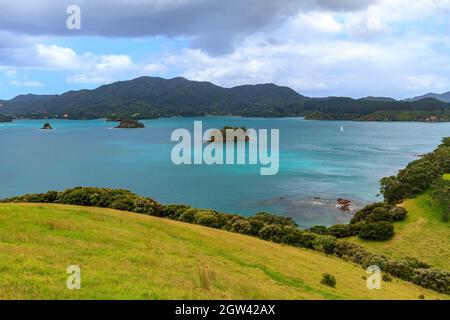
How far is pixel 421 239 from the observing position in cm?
5459

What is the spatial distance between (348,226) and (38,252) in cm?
4759

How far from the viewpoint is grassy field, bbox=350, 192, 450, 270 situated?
49044 mm

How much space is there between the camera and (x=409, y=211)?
6394 cm

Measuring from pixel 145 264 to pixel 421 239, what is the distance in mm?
47754

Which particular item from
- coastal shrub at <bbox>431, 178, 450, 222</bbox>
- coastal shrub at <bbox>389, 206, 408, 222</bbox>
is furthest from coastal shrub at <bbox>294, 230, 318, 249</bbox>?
coastal shrub at <bbox>431, 178, 450, 222</bbox>

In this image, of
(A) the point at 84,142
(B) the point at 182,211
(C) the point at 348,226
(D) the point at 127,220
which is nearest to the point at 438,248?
(C) the point at 348,226

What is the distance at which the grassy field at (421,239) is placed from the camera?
161 ft

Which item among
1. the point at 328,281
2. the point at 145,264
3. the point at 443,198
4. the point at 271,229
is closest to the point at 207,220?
the point at 271,229

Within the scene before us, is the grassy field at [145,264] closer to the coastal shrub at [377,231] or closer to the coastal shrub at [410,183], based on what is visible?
the coastal shrub at [377,231]

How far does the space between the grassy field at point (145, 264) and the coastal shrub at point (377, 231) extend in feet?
67.7

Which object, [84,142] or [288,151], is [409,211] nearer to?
[288,151]

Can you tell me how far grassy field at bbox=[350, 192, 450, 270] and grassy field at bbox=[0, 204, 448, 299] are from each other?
17401mm

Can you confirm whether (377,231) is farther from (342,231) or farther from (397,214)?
(397,214)

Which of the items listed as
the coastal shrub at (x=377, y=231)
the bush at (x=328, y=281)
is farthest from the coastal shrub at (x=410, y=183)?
the bush at (x=328, y=281)
